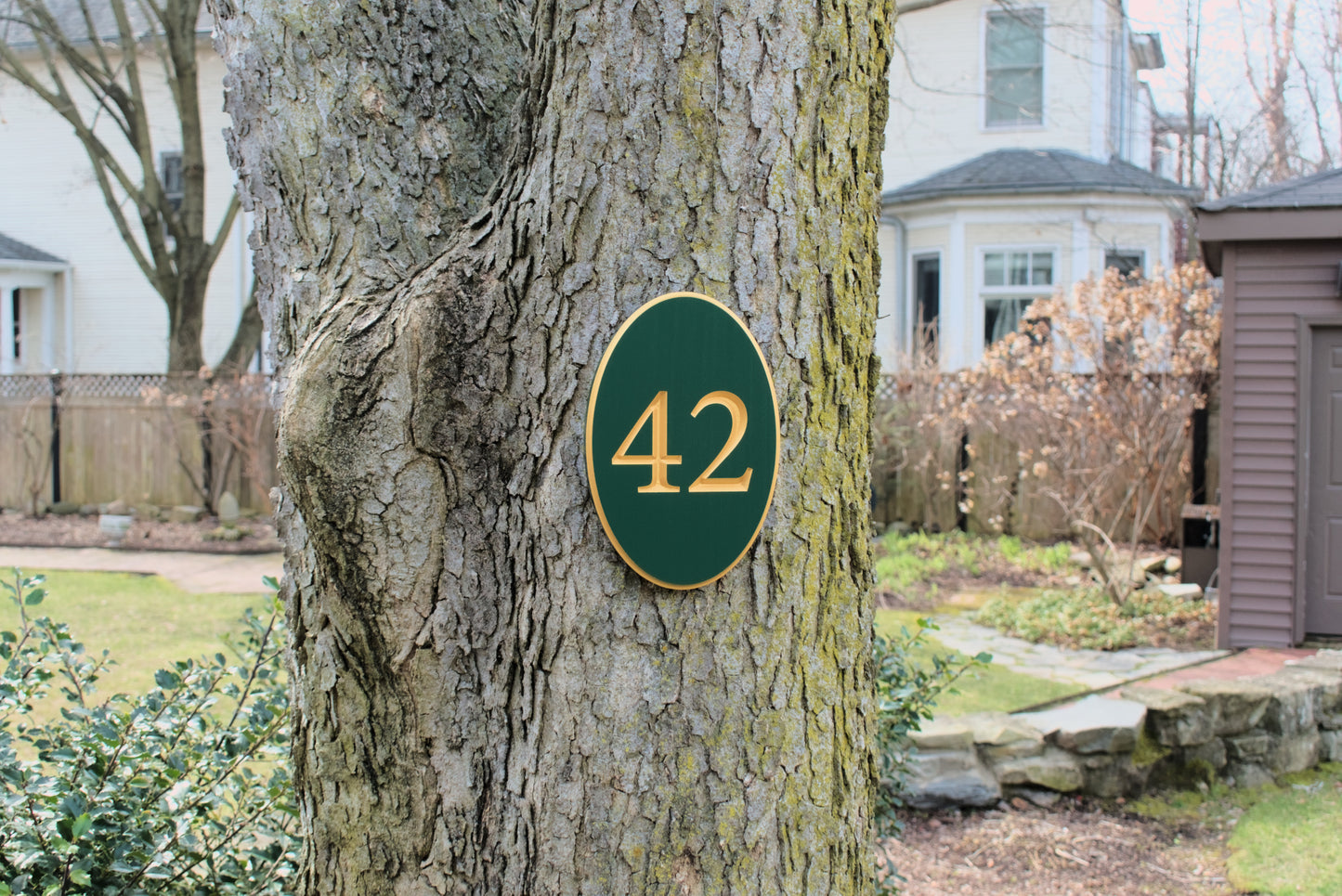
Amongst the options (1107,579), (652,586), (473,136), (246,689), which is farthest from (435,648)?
(1107,579)

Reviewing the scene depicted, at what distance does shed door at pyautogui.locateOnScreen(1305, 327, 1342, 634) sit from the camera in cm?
713

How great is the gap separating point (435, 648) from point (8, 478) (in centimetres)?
1464

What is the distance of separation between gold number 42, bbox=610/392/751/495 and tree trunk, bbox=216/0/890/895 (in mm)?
78

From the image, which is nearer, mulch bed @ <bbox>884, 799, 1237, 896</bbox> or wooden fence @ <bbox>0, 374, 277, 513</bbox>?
mulch bed @ <bbox>884, 799, 1237, 896</bbox>

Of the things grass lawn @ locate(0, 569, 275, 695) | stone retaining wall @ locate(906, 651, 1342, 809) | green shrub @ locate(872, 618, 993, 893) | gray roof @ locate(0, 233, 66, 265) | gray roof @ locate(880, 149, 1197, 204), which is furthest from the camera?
gray roof @ locate(0, 233, 66, 265)

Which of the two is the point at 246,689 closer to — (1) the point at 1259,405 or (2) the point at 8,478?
(1) the point at 1259,405

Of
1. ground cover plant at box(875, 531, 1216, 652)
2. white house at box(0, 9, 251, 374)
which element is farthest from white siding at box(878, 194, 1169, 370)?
white house at box(0, 9, 251, 374)

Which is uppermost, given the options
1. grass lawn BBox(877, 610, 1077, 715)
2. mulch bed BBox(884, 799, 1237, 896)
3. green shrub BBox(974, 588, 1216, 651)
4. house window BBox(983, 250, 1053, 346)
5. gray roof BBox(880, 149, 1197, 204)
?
gray roof BBox(880, 149, 1197, 204)

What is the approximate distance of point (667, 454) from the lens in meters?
1.66

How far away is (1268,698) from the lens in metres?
5.22

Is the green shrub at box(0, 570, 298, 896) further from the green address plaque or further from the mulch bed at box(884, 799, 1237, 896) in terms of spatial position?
the mulch bed at box(884, 799, 1237, 896)

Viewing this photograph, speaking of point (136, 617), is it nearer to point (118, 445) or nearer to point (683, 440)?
point (118, 445)

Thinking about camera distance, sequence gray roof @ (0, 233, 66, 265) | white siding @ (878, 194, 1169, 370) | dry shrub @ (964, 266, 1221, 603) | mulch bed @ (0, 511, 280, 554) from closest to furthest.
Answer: dry shrub @ (964, 266, 1221, 603), mulch bed @ (0, 511, 280, 554), white siding @ (878, 194, 1169, 370), gray roof @ (0, 233, 66, 265)

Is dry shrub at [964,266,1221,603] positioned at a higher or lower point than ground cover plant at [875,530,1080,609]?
higher
